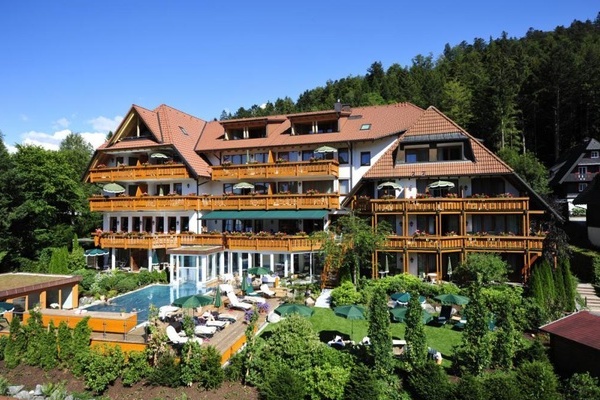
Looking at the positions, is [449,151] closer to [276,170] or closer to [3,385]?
[276,170]

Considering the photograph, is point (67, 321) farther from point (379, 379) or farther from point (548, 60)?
point (548, 60)

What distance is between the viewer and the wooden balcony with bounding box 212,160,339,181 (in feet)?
103

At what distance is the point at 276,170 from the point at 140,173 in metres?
11.8

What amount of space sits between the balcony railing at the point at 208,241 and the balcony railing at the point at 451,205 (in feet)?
17.9

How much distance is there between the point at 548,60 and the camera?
57.7 meters

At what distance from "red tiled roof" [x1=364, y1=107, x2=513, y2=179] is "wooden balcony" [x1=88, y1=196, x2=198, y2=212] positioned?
47.1 feet

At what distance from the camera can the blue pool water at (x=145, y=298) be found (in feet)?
79.3

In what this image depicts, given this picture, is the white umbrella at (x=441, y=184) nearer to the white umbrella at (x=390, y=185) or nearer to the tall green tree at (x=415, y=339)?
the white umbrella at (x=390, y=185)

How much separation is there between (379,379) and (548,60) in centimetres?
5904

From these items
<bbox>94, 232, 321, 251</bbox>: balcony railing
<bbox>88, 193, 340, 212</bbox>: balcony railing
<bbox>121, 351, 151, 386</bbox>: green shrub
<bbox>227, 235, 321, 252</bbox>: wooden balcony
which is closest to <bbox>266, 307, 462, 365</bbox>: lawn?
<bbox>121, 351, 151, 386</bbox>: green shrub

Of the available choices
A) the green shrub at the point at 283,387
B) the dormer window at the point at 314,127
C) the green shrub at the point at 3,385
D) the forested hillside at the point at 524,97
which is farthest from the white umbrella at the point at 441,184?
the forested hillside at the point at 524,97

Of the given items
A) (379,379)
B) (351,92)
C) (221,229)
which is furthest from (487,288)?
(351,92)

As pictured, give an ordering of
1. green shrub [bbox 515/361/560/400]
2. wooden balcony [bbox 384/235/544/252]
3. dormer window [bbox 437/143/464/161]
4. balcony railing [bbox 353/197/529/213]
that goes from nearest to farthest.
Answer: green shrub [bbox 515/361/560/400]
wooden balcony [bbox 384/235/544/252]
balcony railing [bbox 353/197/529/213]
dormer window [bbox 437/143/464/161]

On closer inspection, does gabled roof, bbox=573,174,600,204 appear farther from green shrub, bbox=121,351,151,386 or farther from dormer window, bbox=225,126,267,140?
green shrub, bbox=121,351,151,386
